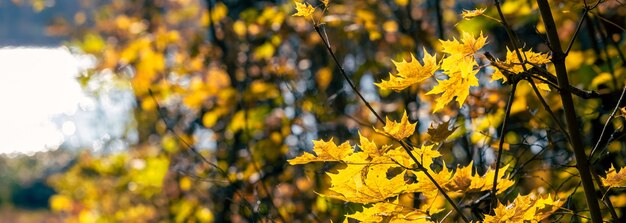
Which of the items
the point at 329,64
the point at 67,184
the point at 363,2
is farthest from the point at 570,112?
the point at 67,184

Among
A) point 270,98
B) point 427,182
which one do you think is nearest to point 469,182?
point 427,182

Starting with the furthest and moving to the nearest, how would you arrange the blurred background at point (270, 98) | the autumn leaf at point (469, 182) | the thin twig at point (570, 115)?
the blurred background at point (270, 98) < the autumn leaf at point (469, 182) < the thin twig at point (570, 115)

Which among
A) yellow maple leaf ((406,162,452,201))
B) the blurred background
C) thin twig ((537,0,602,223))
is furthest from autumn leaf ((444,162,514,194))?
the blurred background

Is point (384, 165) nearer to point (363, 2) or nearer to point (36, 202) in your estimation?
point (363, 2)

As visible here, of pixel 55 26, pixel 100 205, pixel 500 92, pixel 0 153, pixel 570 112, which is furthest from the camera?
pixel 0 153

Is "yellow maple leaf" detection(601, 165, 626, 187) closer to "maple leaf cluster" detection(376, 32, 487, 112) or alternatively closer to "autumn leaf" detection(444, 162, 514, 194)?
"autumn leaf" detection(444, 162, 514, 194)

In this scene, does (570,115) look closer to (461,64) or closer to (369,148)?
(461,64)

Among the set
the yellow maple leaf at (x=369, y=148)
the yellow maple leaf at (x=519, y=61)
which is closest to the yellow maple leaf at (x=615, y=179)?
the yellow maple leaf at (x=519, y=61)

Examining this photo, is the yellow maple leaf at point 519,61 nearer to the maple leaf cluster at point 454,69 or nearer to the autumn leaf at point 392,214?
the maple leaf cluster at point 454,69
